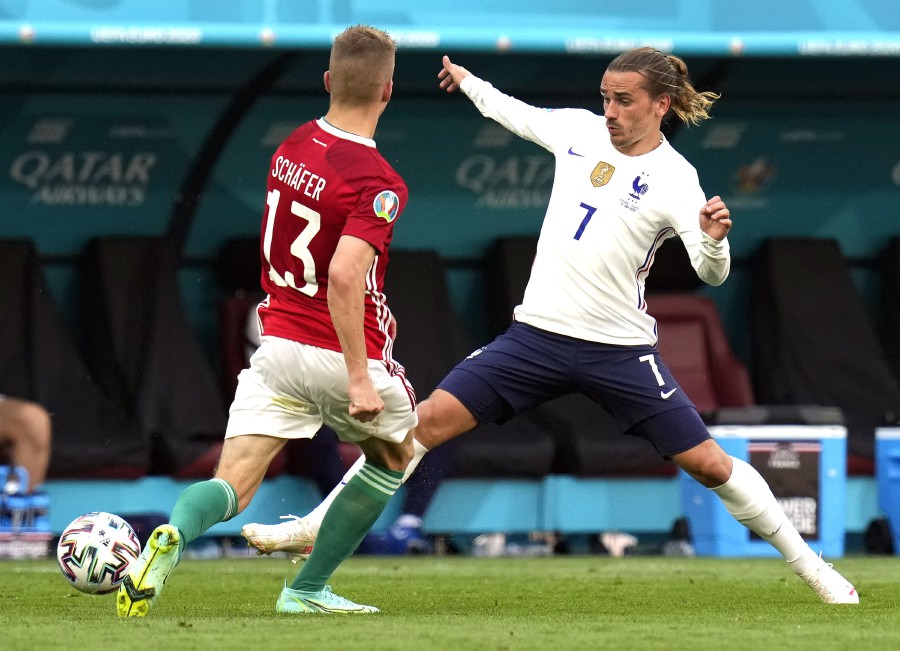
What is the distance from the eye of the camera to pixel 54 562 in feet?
29.8

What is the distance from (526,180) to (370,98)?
19.7ft

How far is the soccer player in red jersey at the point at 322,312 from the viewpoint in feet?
17.5

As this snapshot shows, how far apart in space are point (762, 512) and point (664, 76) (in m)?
1.56

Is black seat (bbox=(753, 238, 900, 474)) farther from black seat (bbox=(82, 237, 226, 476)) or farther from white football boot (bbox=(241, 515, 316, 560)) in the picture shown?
white football boot (bbox=(241, 515, 316, 560))

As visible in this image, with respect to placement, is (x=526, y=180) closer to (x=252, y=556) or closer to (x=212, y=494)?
(x=252, y=556)

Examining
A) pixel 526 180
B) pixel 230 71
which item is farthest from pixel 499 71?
pixel 230 71

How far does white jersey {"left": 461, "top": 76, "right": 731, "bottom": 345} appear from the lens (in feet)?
21.6

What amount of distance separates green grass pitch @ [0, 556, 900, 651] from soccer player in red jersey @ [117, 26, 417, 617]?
15.3 inches

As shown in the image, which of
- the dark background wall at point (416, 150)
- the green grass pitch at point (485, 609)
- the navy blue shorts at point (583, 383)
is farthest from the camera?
the dark background wall at point (416, 150)

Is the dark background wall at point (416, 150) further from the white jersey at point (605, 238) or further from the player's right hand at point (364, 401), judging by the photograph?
the player's right hand at point (364, 401)

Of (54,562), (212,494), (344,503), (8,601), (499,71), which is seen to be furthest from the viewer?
(499,71)

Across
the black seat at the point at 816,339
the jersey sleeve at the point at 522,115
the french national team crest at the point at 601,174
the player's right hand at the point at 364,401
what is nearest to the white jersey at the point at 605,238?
the french national team crest at the point at 601,174

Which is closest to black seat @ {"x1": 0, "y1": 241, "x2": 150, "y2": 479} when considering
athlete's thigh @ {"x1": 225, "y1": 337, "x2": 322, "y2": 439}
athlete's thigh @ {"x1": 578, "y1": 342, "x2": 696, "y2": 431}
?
athlete's thigh @ {"x1": 578, "y1": 342, "x2": 696, "y2": 431}

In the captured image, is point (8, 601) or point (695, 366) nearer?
point (8, 601)
